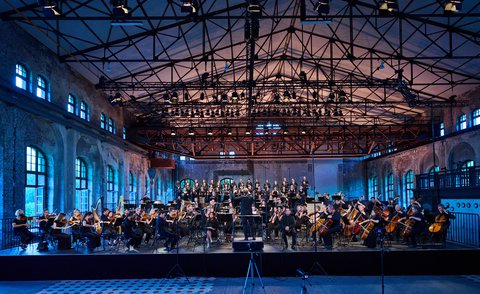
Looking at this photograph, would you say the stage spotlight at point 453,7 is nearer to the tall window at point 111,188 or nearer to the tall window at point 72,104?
the tall window at point 72,104

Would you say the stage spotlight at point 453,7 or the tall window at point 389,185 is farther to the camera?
the tall window at point 389,185

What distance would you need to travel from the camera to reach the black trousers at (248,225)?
1485 centimetres

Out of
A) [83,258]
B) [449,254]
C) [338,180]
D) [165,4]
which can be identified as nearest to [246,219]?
[83,258]

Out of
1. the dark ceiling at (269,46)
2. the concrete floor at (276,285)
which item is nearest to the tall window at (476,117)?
the dark ceiling at (269,46)

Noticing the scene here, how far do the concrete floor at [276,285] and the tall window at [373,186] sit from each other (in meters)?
30.4

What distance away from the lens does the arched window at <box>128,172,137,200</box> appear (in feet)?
105

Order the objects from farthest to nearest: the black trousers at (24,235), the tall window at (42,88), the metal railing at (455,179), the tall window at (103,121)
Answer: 1. the tall window at (103,121)
2. the tall window at (42,88)
3. the metal railing at (455,179)
4. the black trousers at (24,235)

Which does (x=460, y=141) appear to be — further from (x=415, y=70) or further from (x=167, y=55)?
(x=167, y=55)

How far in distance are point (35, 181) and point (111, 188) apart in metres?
9.91

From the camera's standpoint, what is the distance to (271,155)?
135ft

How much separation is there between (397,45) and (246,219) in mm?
12849

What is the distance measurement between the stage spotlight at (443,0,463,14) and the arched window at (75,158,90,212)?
18729 millimetres

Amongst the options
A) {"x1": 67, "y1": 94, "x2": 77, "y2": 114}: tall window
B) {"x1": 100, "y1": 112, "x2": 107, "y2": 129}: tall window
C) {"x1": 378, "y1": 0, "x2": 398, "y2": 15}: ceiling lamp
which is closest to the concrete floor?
{"x1": 378, "y1": 0, "x2": 398, "y2": 15}: ceiling lamp

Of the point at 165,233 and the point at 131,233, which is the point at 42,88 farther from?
the point at 165,233
